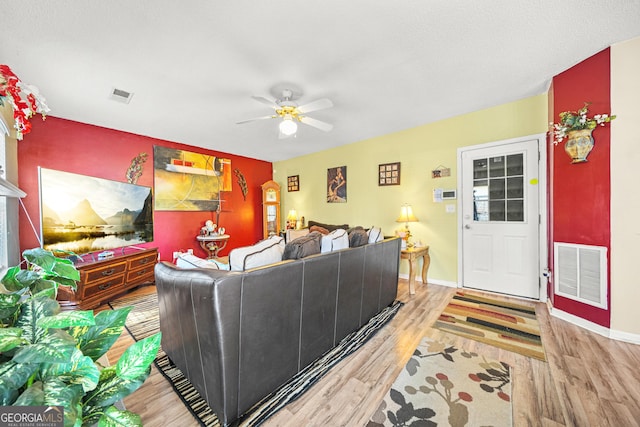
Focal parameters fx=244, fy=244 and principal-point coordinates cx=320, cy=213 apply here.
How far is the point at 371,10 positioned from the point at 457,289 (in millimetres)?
3368

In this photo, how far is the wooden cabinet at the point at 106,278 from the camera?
96.6 inches

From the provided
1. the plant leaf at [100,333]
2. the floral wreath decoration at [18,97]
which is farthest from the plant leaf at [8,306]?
the floral wreath decoration at [18,97]

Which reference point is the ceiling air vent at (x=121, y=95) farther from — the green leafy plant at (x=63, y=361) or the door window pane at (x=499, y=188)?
the door window pane at (x=499, y=188)

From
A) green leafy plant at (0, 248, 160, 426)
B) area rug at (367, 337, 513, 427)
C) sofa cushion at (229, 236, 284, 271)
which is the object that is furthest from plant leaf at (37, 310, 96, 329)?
area rug at (367, 337, 513, 427)

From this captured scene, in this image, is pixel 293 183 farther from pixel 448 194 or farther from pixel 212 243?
pixel 448 194

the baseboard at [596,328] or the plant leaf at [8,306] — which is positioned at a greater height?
the plant leaf at [8,306]

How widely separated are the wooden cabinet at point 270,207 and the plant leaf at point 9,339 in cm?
517

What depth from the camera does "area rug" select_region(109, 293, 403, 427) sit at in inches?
53.9

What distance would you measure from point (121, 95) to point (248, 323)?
2952 millimetres

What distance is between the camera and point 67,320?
→ 490 mm

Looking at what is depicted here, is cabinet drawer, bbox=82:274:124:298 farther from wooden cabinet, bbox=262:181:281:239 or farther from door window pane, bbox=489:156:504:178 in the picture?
door window pane, bbox=489:156:504:178

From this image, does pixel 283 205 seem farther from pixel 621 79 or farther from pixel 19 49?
pixel 621 79

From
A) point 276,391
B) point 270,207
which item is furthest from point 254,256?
point 270,207

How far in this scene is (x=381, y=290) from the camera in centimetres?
257
